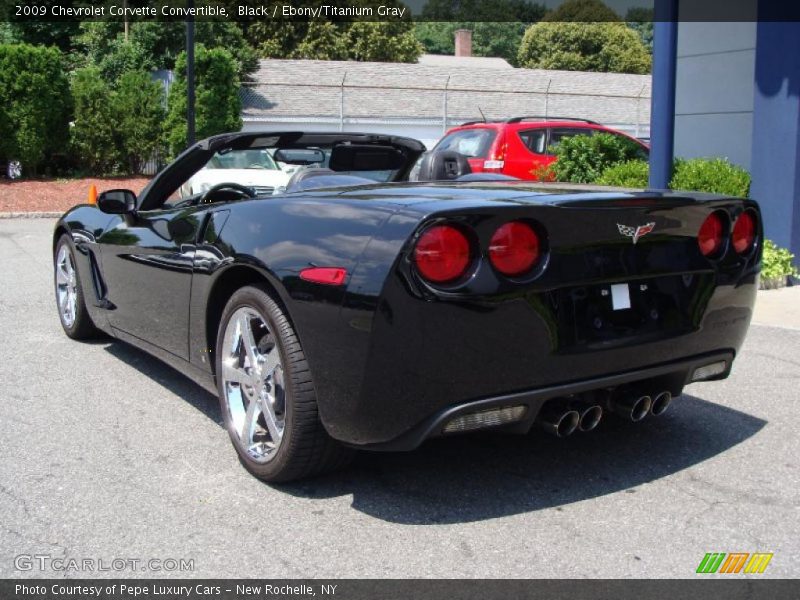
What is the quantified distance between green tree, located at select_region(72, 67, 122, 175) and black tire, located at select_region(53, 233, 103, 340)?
1894cm

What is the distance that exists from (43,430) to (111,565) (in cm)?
162

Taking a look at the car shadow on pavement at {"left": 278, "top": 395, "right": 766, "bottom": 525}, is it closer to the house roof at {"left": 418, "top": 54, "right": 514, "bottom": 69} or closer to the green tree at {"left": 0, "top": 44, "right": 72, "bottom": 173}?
the green tree at {"left": 0, "top": 44, "right": 72, "bottom": 173}

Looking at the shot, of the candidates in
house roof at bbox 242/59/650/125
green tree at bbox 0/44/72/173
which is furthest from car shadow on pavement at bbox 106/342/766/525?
house roof at bbox 242/59/650/125

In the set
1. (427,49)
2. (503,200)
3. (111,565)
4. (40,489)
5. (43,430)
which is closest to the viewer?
(111,565)

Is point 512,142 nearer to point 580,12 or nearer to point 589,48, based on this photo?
point 589,48

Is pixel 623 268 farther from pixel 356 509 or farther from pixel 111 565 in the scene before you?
pixel 111 565

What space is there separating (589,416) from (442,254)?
36.5 inches

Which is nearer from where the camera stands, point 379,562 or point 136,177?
point 379,562

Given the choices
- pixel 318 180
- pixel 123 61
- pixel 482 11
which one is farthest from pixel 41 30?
pixel 482 11

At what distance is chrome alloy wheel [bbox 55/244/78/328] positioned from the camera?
5941 millimetres

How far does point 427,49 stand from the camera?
94.5m

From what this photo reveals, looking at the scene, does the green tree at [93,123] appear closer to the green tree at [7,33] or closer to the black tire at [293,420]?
the green tree at [7,33]

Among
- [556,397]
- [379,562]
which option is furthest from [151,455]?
[556,397]

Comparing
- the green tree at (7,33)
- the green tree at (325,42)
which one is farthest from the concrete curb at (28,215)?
the green tree at (325,42)
